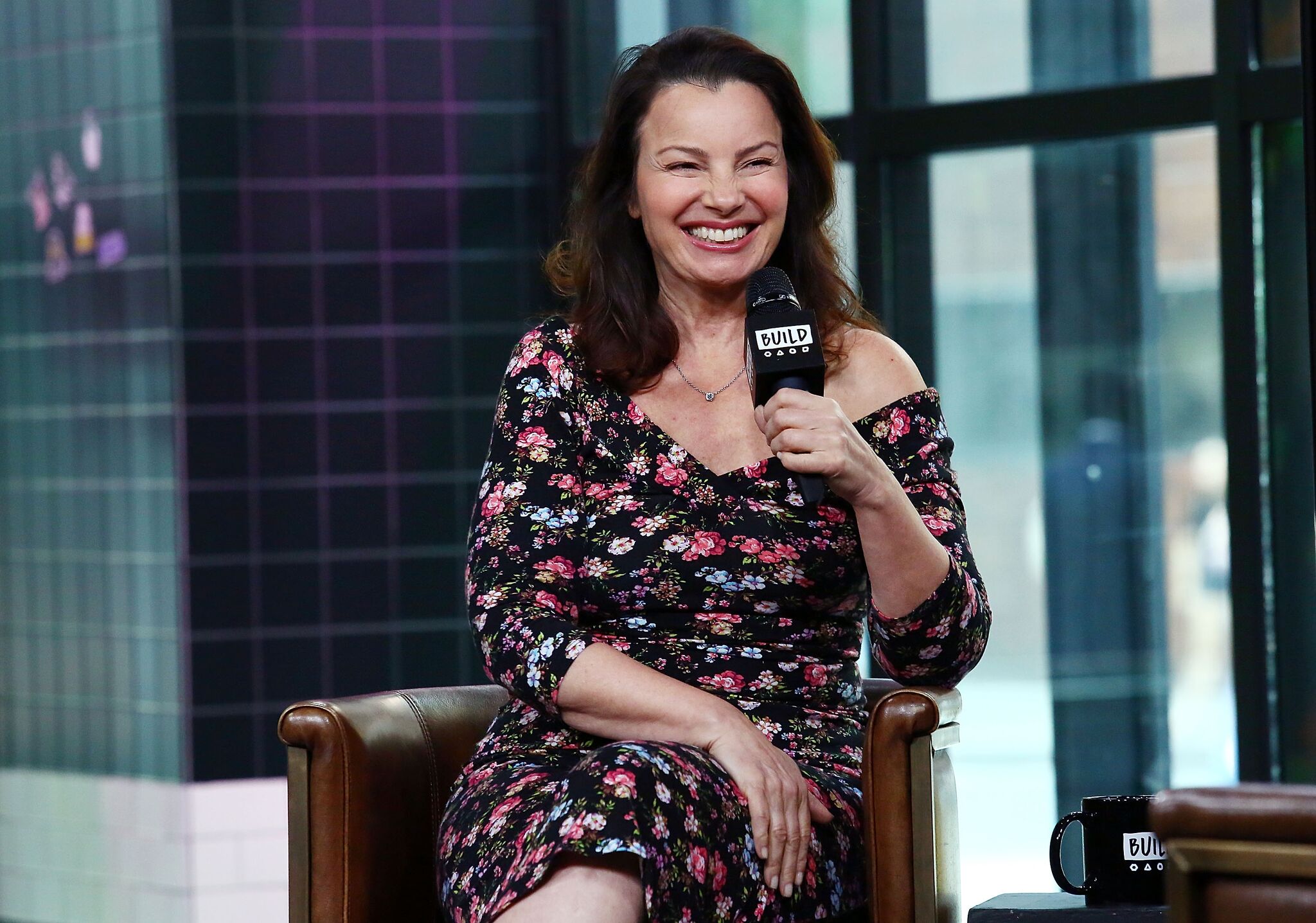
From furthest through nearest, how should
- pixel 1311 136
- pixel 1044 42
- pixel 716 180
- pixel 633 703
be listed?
pixel 1044 42 < pixel 1311 136 < pixel 716 180 < pixel 633 703

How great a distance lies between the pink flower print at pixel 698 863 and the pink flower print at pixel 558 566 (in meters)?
0.44

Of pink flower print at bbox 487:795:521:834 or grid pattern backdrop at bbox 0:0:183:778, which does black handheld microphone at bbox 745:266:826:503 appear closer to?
pink flower print at bbox 487:795:521:834

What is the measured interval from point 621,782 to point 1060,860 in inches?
22.9

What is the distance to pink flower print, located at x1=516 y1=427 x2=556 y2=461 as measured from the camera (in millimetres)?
1937

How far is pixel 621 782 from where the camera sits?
4.91 ft

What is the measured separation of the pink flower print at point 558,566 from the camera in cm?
186

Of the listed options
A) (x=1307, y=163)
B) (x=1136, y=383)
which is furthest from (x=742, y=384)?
(x=1136, y=383)

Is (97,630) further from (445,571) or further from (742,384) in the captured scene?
(742,384)

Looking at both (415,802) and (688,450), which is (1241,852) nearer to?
(688,450)

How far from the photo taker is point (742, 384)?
199cm

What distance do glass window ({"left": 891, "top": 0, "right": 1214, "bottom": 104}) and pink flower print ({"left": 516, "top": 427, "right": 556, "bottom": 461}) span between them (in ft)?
6.39

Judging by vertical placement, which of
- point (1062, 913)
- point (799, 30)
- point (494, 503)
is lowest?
point (1062, 913)

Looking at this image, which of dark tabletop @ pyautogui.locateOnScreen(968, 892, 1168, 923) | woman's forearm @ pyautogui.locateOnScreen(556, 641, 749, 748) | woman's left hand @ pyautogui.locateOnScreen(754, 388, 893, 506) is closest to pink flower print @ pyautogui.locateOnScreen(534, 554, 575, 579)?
woman's forearm @ pyautogui.locateOnScreen(556, 641, 749, 748)

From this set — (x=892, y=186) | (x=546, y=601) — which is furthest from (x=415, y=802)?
(x=892, y=186)
